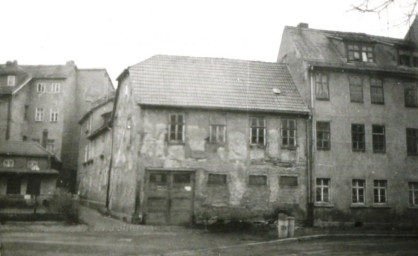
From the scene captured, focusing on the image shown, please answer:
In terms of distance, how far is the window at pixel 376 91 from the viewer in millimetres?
24459

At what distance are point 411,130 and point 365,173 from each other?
424cm

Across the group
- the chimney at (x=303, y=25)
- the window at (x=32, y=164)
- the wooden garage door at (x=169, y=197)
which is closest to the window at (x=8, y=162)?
the window at (x=32, y=164)

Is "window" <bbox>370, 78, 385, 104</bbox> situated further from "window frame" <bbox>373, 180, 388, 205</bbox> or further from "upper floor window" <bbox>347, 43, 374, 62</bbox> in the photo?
"window frame" <bbox>373, 180, 388, 205</bbox>

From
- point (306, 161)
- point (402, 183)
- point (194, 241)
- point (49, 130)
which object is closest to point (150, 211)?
point (194, 241)

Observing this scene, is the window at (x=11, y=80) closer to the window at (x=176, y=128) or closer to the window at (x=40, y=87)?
the window at (x=40, y=87)

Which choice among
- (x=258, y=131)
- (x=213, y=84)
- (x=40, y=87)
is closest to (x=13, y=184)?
(x=40, y=87)

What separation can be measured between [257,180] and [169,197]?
15.5 ft

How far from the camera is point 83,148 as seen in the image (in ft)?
145

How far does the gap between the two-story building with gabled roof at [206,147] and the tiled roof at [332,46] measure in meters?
2.80

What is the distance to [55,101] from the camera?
47.5 meters

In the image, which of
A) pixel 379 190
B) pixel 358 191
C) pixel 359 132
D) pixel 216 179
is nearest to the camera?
pixel 216 179

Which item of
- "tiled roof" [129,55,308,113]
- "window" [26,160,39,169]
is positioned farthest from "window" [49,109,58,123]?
"tiled roof" [129,55,308,113]

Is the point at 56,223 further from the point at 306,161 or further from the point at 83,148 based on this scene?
the point at 83,148

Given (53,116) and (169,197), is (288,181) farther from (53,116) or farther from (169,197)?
(53,116)
